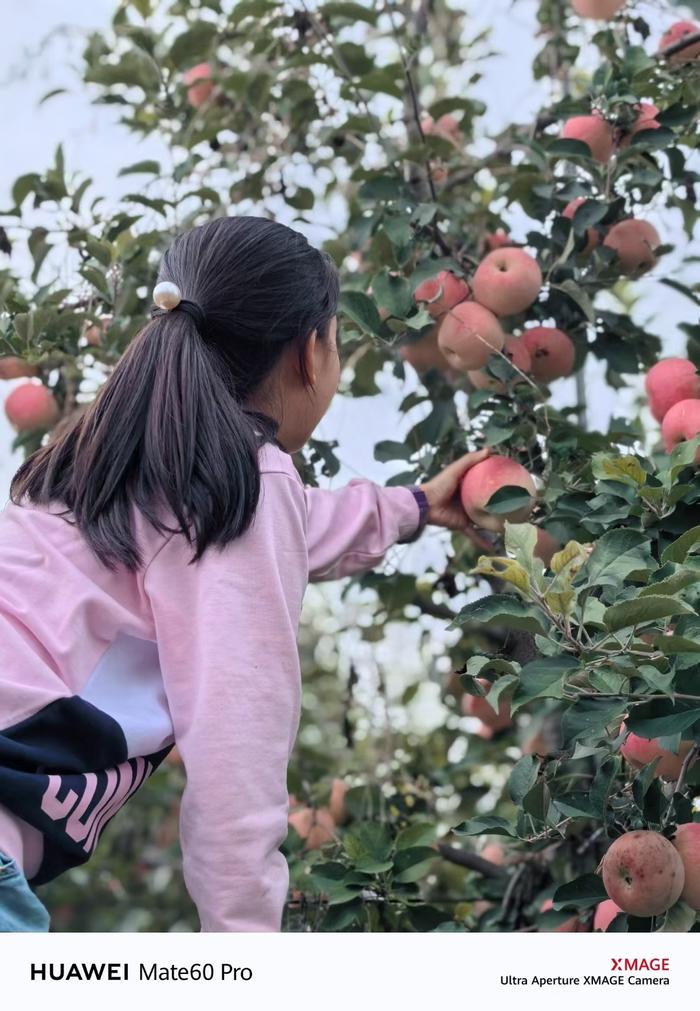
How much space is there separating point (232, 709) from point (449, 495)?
0.54m

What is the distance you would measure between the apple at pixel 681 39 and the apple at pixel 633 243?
0.70 feet

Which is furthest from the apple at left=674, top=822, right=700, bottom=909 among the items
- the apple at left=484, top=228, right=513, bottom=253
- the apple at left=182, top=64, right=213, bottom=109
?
the apple at left=182, top=64, right=213, bottom=109

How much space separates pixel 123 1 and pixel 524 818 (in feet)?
4.43

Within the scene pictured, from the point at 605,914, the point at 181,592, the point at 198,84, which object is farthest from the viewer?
the point at 198,84

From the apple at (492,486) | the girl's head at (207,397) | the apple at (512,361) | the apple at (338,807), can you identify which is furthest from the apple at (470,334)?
the apple at (338,807)

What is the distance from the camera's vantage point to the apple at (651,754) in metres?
1.26

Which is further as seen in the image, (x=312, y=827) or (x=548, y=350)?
(x=312, y=827)

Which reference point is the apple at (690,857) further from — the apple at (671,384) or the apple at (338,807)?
the apple at (338,807)

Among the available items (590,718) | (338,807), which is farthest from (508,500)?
(338,807)

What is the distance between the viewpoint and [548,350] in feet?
5.32

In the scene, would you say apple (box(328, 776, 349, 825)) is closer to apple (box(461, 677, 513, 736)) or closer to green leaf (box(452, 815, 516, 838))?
apple (box(461, 677, 513, 736))
